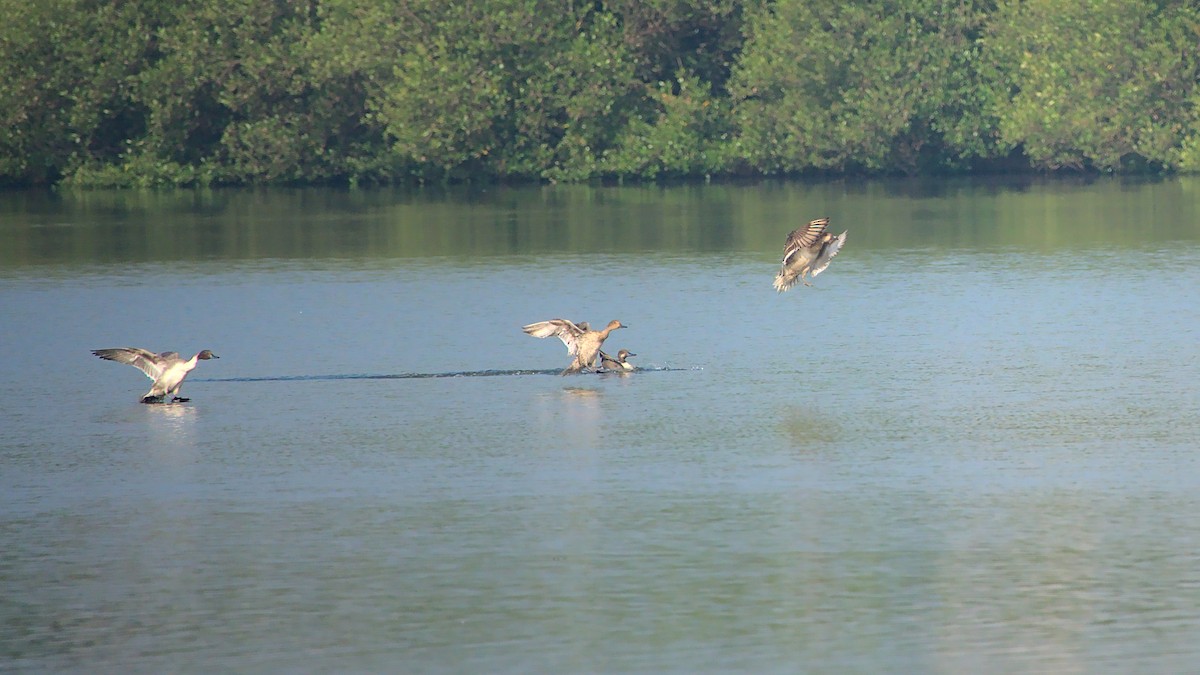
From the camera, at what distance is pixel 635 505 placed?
14609 millimetres

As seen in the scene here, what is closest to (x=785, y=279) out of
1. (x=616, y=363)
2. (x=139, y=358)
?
(x=616, y=363)

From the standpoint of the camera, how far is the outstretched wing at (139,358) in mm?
19438

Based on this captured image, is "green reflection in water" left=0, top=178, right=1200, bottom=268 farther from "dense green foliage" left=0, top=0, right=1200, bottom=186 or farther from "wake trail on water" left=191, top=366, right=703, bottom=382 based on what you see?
"wake trail on water" left=191, top=366, right=703, bottom=382

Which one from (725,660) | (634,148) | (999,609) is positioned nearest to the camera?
(725,660)

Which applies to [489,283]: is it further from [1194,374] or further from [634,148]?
[634,148]

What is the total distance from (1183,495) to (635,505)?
344 centimetres

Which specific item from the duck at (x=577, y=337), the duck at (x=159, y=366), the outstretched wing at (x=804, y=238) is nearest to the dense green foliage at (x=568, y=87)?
the outstretched wing at (x=804, y=238)

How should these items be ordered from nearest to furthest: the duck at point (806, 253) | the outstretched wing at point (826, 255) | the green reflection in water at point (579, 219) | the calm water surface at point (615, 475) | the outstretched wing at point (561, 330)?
the calm water surface at point (615, 475), the outstretched wing at point (561, 330), the outstretched wing at point (826, 255), the duck at point (806, 253), the green reflection in water at point (579, 219)

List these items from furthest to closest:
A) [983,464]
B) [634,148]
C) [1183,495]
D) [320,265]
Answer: [634,148]
[320,265]
[983,464]
[1183,495]

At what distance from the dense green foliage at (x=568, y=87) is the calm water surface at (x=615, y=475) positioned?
29916 millimetres

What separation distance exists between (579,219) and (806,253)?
1003 inches

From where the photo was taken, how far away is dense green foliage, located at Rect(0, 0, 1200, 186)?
62.6 m

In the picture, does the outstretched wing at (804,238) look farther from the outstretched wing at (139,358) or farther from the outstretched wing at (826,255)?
the outstretched wing at (139,358)

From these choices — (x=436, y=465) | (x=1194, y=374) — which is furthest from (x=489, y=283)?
(x=436, y=465)
